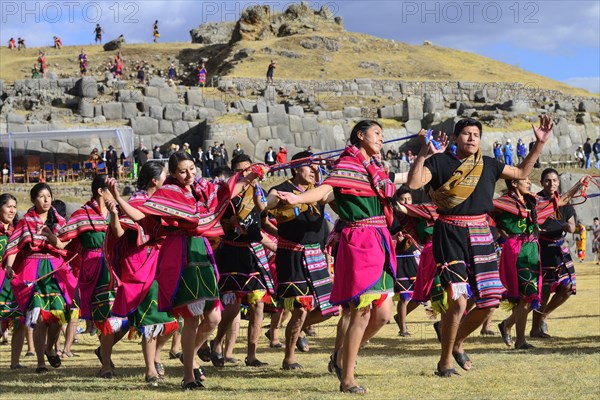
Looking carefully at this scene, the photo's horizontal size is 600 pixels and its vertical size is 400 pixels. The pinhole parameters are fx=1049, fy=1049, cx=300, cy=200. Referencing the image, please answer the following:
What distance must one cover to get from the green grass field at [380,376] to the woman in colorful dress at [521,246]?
477mm

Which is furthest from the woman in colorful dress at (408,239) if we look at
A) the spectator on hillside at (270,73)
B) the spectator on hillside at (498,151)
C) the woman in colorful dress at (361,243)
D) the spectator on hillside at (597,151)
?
the spectator on hillside at (270,73)

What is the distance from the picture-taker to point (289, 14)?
7250 cm

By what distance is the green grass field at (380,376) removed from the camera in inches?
307

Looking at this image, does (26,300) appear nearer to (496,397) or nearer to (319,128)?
(496,397)

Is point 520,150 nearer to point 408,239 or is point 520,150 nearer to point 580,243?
point 580,243

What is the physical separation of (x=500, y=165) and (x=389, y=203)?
123 centimetres

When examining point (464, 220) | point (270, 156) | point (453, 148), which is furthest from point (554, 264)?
point (270, 156)

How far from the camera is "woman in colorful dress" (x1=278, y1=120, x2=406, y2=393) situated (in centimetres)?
769

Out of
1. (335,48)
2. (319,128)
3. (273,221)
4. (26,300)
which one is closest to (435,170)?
(273,221)

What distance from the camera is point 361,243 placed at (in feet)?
25.5

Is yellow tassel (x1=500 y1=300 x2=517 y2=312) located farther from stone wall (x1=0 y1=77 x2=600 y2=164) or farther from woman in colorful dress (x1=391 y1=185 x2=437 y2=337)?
stone wall (x1=0 y1=77 x2=600 y2=164)

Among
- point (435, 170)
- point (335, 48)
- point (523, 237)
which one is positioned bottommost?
point (523, 237)

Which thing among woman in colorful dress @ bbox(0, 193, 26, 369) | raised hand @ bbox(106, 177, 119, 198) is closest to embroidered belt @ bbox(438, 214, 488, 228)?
raised hand @ bbox(106, 177, 119, 198)

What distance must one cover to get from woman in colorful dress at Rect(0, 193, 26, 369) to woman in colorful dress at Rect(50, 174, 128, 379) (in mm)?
1177
